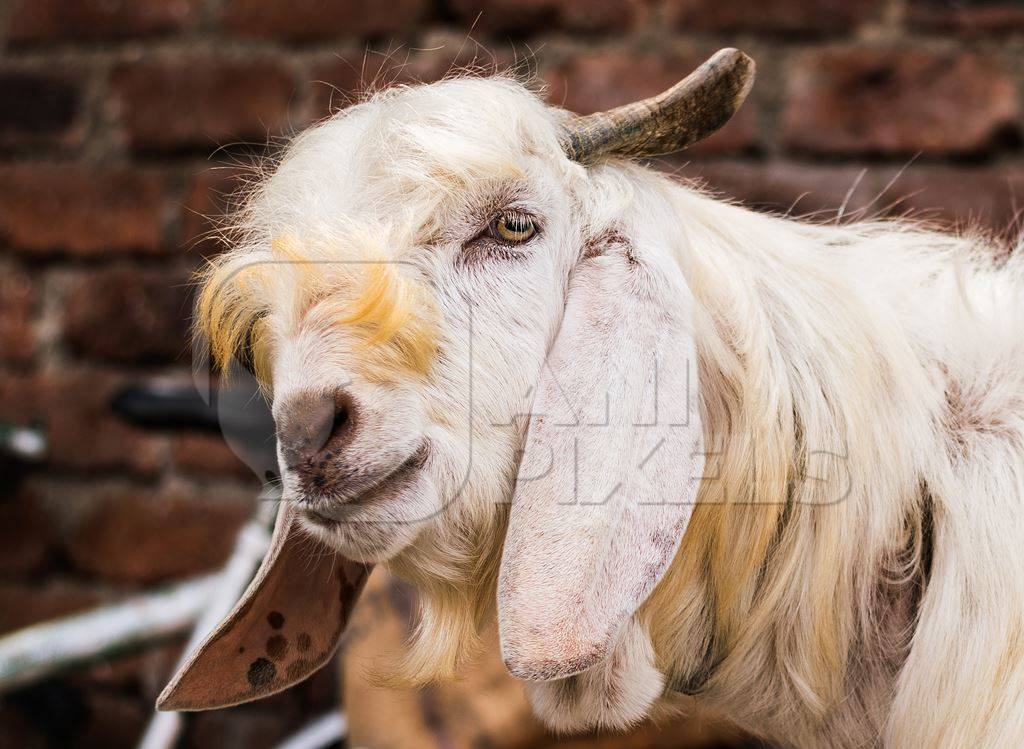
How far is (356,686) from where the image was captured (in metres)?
1.36

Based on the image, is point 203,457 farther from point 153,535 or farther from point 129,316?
point 129,316

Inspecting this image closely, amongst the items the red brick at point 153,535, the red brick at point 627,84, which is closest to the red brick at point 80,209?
the red brick at point 153,535

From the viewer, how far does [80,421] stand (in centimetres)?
183

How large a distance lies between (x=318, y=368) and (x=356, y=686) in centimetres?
79

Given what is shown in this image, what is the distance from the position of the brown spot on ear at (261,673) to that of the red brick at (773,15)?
115cm

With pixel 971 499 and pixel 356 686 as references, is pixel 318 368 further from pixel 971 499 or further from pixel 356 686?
pixel 356 686

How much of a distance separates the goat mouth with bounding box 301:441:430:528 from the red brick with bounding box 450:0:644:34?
101 cm

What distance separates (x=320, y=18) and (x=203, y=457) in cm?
83

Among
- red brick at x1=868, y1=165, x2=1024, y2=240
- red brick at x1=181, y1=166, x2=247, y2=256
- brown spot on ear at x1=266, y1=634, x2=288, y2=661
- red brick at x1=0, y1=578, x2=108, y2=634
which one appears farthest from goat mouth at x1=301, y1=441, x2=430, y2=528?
red brick at x1=0, y1=578, x2=108, y2=634

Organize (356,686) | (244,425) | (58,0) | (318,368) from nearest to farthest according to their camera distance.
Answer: (318,368) → (244,425) → (356,686) → (58,0)

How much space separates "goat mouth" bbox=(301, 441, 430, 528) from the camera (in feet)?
2.46

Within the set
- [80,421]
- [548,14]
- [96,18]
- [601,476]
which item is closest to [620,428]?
[601,476]

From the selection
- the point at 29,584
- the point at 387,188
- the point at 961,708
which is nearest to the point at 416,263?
the point at 387,188

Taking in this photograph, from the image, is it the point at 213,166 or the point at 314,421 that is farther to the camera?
the point at 213,166
